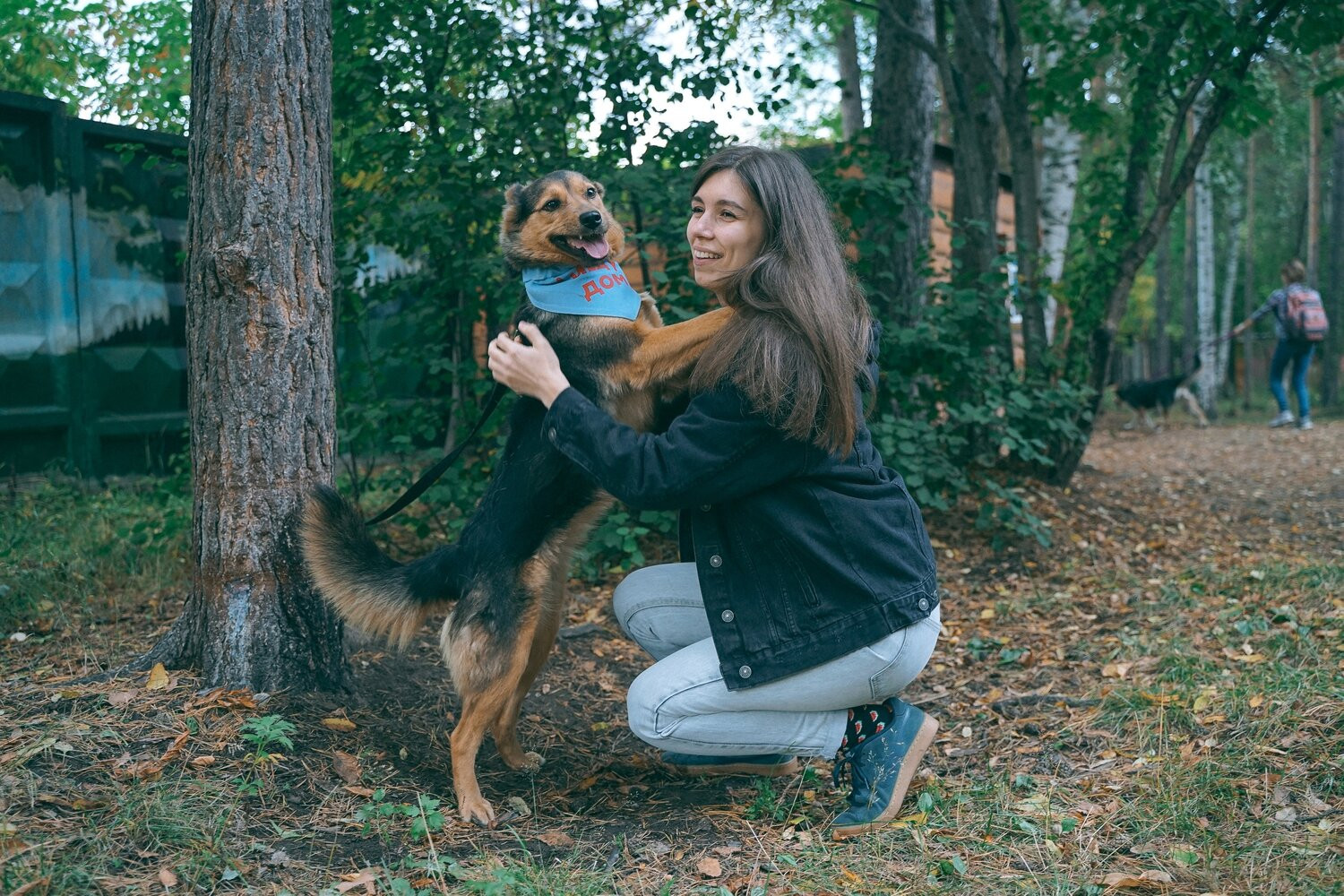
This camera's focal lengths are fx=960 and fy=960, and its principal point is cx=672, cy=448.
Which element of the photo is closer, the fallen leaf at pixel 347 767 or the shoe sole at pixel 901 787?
the shoe sole at pixel 901 787

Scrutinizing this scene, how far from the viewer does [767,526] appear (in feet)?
8.50

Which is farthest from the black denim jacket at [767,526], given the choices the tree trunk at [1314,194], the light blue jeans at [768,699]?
the tree trunk at [1314,194]

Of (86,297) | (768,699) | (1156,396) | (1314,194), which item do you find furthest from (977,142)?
(1314,194)

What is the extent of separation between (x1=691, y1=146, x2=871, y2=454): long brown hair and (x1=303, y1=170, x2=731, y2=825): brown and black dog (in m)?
0.37

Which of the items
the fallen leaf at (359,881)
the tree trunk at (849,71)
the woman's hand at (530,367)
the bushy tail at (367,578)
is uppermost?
the tree trunk at (849,71)

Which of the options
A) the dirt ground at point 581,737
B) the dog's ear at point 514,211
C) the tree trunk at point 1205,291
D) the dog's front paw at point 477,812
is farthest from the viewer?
the tree trunk at point 1205,291

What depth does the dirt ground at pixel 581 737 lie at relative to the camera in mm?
2520

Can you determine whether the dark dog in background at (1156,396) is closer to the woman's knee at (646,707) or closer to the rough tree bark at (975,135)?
the rough tree bark at (975,135)

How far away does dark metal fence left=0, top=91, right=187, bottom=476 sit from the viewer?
5.91m

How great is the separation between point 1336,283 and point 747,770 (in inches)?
665

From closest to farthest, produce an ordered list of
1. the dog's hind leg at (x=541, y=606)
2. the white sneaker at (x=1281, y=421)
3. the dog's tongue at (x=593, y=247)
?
the dog's hind leg at (x=541, y=606) → the dog's tongue at (x=593, y=247) → the white sneaker at (x=1281, y=421)

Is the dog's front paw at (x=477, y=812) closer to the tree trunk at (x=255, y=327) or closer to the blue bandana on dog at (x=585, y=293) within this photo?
the tree trunk at (x=255, y=327)

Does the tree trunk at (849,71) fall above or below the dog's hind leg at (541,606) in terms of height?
above

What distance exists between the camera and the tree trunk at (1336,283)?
49.7 ft
